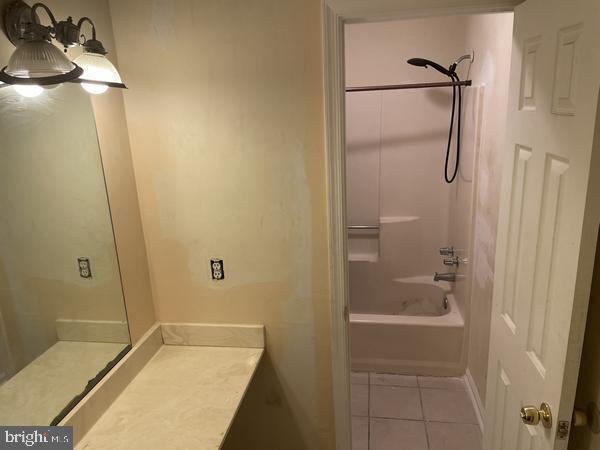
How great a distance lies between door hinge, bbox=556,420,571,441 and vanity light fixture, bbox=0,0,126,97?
1500mm

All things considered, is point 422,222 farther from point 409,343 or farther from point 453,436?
point 453,436

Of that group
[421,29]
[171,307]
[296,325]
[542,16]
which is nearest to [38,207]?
[171,307]

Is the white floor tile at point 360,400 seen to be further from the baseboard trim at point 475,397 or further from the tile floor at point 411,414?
the baseboard trim at point 475,397

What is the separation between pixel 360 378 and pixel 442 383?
54cm

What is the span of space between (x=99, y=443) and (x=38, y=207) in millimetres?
755

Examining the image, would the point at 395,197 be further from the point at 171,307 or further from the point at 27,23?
the point at 27,23

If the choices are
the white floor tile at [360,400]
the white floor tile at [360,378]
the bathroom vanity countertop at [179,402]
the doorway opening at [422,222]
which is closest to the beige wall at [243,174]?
the bathroom vanity countertop at [179,402]

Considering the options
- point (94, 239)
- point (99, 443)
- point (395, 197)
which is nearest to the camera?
point (99, 443)

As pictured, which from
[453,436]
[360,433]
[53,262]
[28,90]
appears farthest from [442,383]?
[28,90]

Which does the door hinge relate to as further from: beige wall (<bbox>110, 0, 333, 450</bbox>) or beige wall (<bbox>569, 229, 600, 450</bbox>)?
beige wall (<bbox>110, 0, 333, 450</bbox>)

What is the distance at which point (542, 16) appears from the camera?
1.14 meters

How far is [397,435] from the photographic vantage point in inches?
93.9

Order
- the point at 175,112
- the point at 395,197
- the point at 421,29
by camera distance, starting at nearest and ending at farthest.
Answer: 1. the point at 175,112
2. the point at 421,29
3. the point at 395,197

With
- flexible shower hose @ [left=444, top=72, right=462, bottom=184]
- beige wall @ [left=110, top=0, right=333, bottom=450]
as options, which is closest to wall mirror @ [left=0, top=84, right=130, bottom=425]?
beige wall @ [left=110, top=0, right=333, bottom=450]
